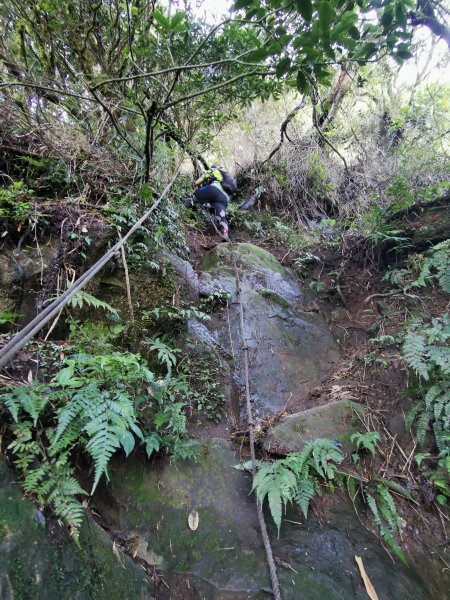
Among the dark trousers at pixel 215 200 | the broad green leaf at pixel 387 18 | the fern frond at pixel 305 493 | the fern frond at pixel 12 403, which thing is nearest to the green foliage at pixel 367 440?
the fern frond at pixel 305 493

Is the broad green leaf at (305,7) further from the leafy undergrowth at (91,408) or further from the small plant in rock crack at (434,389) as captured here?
the small plant in rock crack at (434,389)

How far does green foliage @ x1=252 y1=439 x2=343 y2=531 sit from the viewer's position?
218 cm

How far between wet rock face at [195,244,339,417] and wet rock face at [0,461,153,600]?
200 cm

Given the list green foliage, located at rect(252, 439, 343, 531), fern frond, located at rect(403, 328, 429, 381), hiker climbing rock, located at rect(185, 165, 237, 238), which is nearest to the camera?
green foliage, located at rect(252, 439, 343, 531)

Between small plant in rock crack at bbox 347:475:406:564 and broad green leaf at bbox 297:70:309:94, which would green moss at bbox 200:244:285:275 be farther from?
small plant in rock crack at bbox 347:475:406:564

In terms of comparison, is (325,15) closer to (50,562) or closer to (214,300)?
(50,562)

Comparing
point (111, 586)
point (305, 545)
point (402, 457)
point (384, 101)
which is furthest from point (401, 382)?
point (384, 101)

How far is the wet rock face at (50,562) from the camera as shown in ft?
4.20

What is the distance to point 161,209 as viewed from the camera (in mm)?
4789

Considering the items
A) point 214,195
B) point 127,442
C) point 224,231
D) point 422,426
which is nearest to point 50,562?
point 127,442

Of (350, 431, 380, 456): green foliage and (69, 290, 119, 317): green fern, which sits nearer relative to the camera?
(350, 431, 380, 456): green foliage

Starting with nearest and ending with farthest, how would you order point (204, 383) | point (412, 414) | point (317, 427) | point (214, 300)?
1. point (412, 414)
2. point (317, 427)
3. point (204, 383)
4. point (214, 300)

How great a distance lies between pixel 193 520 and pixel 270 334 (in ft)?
8.46

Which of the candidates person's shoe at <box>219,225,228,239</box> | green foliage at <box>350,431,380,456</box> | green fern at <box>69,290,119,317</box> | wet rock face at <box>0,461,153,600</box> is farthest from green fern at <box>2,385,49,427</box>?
person's shoe at <box>219,225,228,239</box>
